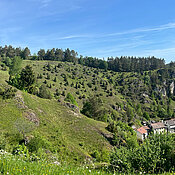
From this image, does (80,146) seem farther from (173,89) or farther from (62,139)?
(173,89)

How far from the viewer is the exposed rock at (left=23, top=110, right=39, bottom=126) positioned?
104 feet

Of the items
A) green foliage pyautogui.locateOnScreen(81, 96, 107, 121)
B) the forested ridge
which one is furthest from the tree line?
green foliage pyautogui.locateOnScreen(81, 96, 107, 121)

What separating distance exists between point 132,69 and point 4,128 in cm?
17522

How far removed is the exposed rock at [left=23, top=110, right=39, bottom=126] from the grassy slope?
687 mm

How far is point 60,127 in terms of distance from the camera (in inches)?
1411

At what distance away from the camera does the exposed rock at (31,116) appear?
31.8 metres

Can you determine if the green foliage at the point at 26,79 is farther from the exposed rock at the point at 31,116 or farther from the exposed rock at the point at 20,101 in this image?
the exposed rock at the point at 31,116

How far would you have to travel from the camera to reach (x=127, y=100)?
128375mm

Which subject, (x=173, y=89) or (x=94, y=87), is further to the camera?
(x=173, y=89)

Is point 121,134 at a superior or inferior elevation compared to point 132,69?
inferior

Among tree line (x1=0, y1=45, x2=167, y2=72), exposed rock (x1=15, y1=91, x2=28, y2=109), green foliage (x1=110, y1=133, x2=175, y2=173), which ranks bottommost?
green foliage (x1=110, y1=133, x2=175, y2=173)

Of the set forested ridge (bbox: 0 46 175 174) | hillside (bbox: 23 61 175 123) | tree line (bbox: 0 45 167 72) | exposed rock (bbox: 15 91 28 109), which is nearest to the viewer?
forested ridge (bbox: 0 46 175 174)

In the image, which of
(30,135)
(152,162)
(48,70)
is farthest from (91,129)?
(48,70)

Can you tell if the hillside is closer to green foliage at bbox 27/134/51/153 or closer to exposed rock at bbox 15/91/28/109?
exposed rock at bbox 15/91/28/109
